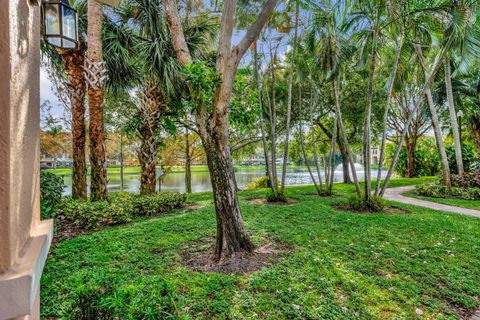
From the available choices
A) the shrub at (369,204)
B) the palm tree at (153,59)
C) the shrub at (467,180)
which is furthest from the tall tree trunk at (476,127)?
the palm tree at (153,59)

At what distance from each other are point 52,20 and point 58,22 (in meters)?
0.05

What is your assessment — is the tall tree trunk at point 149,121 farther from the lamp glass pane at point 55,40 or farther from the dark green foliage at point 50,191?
the lamp glass pane at point 55,40

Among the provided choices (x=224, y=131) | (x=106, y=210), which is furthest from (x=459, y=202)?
(x=106, y=210)

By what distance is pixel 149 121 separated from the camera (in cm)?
791

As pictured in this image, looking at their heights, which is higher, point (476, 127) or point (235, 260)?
point (476, 127)

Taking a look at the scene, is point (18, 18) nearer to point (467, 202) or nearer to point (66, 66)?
point (66, 66)

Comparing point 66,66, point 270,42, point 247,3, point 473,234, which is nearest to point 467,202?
point 473,234

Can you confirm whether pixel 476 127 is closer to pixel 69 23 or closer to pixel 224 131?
pixel 224 131

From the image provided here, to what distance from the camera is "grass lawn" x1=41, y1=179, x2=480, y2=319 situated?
2.19 metres

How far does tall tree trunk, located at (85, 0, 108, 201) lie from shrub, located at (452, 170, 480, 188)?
43.2 feet

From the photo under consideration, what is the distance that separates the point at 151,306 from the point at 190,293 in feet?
3.37

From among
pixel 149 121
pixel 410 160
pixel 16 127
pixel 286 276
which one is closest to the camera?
pixel 16 127

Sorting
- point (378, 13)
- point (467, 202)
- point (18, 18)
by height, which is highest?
point (378, 13)

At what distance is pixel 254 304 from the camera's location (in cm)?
265
